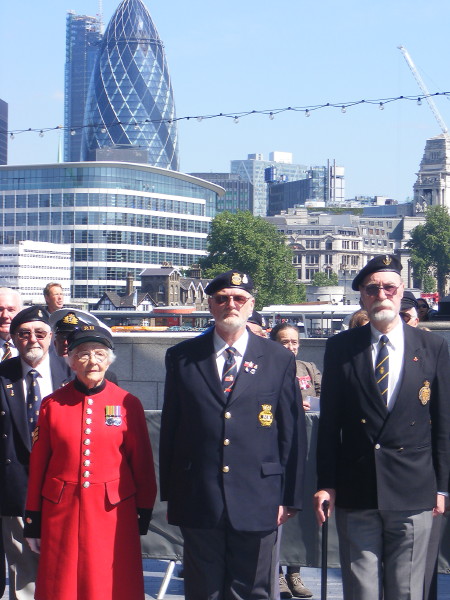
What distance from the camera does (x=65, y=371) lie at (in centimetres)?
706

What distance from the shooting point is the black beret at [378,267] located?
6.06 m

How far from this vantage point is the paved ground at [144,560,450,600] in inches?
310

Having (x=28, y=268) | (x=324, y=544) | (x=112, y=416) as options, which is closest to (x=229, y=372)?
(x=112, y=416)

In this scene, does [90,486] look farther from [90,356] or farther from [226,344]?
[226,344]

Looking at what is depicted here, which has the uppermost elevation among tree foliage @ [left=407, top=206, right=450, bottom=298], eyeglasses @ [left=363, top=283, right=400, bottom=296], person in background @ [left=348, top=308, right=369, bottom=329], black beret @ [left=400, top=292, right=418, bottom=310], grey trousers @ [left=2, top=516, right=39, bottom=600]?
tree foliage @ [left=407, top=206, right=450, bottom=298]

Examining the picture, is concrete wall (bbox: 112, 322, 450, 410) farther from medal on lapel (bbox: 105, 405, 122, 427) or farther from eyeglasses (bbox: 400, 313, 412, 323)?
medal on lapel (bbox: 105, 405, 122, 427)

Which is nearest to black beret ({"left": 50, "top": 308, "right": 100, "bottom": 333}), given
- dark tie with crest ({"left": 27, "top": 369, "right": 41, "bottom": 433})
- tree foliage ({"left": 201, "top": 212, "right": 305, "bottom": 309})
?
dark tie with crest ({"left": 27, "top": 369, "right": 41, "bottom": 433})

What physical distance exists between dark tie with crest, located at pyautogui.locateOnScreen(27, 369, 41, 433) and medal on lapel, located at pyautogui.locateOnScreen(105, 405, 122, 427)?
3.06 ft

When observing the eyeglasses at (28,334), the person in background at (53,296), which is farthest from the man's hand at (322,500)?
the person in background at (53,296)

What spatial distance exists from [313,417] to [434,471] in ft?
5.74

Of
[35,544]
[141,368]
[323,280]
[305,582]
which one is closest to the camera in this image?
[35,544]

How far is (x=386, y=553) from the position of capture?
5.94 metres

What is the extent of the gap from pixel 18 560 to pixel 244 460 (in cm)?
184

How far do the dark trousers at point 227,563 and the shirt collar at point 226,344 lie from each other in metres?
0.91
